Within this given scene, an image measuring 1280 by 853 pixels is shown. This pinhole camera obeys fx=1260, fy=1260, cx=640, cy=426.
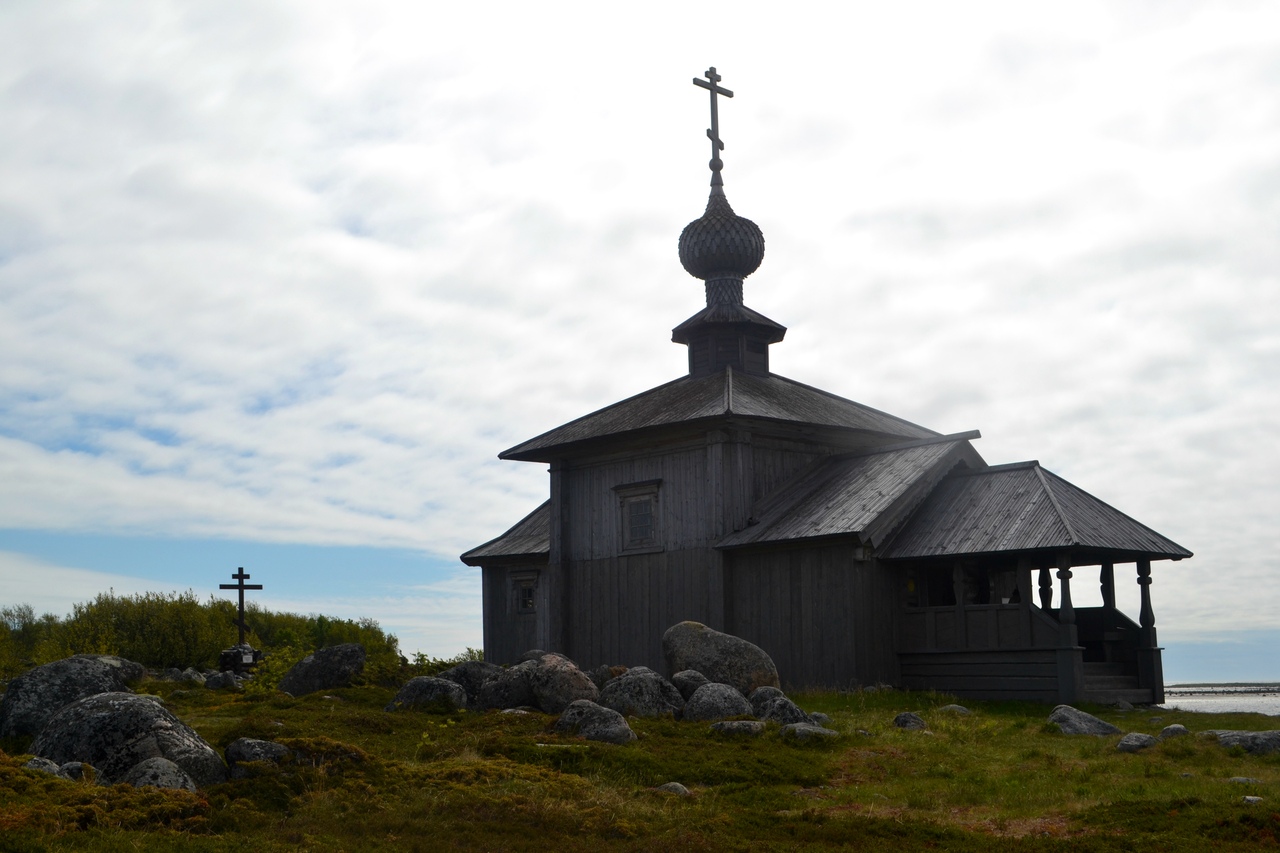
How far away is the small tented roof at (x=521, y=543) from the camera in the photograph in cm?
2825

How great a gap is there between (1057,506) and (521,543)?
1301 centimetres

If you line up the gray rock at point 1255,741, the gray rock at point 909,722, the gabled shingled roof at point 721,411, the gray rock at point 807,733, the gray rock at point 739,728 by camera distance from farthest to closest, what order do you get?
the gabled shingled roof at point 721,411 < the gray rock at point 909,722 < the gray rock at point 739,728 < the gray rock at point 807,733 < the gray rock at point 1255,741

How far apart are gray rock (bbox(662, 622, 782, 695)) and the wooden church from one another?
315cm

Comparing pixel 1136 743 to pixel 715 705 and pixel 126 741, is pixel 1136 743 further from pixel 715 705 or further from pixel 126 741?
pixel 126 741

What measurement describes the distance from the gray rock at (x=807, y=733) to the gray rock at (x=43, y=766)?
301 inches

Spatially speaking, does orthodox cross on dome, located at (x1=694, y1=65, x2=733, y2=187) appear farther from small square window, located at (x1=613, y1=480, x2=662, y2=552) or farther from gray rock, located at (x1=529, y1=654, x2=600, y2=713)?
gray rock, located at (x1=529, y1=654, x2=600, y2=713)

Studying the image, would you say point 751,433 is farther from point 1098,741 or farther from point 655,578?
point 1098,741

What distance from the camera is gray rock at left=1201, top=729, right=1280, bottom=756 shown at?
13742 mm

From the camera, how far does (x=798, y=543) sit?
2173 cm

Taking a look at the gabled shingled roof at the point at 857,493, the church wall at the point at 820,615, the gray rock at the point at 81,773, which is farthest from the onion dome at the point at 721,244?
the gray rock at the point at 81,773

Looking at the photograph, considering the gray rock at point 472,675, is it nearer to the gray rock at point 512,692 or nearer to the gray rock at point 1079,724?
the gray rock at point 512,692

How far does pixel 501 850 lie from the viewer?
898 centimetres

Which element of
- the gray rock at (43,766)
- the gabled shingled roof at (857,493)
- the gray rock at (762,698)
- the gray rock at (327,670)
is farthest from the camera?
the gabled shingled roof at (857,493)

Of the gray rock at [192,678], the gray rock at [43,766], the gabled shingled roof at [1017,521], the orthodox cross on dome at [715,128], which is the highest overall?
the orthodox cross on dome at [715,128]
